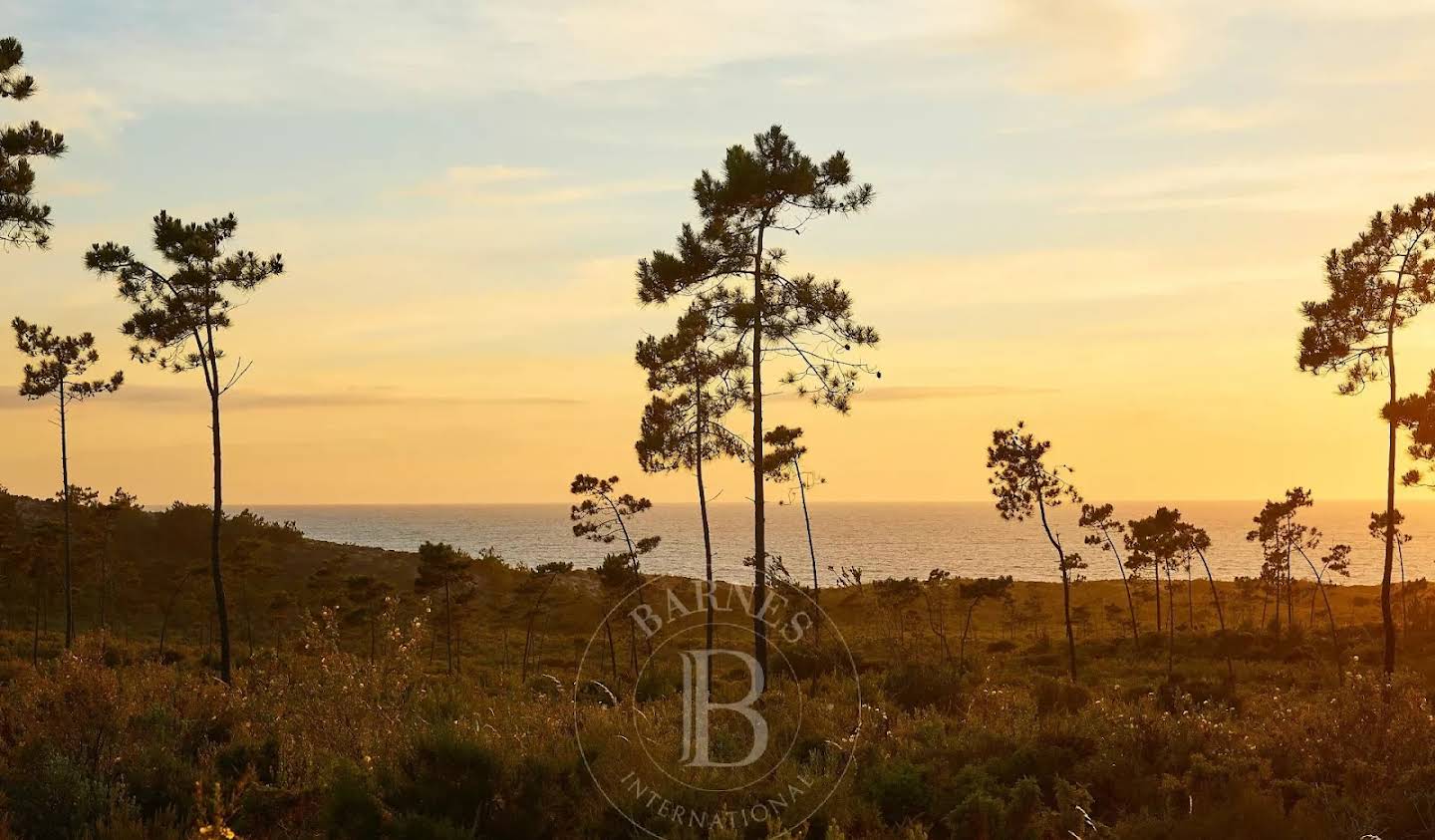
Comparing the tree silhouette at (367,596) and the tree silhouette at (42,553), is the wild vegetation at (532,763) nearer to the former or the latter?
the tree silhouette at (367,596)

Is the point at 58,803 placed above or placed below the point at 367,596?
above

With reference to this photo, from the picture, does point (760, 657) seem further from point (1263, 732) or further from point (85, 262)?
point (85, 262)

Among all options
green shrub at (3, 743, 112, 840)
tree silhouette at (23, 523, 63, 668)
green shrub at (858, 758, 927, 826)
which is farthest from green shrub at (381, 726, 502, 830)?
tree silhouette at (23, 523, 63, 668)

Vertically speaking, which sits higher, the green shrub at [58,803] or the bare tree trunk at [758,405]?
the bare tree trunk at [758,405]

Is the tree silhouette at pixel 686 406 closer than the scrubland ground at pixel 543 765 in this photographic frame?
No

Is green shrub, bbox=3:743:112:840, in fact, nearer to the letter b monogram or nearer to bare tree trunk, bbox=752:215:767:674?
the letter b monogram

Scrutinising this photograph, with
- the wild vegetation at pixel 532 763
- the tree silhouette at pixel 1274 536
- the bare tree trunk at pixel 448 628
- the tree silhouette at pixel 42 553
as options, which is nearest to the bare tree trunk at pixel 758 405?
the wild vegetation at pixel 532 763

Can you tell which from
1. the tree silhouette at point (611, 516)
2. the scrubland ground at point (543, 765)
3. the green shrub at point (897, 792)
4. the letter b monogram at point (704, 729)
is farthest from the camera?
the tree silhouette at point (611, 516)

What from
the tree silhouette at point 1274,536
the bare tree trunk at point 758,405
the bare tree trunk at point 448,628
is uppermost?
the bare tree trunk at point 758,405

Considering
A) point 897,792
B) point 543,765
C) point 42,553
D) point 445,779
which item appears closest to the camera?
point 445,779

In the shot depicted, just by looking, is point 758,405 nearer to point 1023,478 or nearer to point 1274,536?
point 1023,478

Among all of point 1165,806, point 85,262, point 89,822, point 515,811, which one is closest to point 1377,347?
point 1165,806

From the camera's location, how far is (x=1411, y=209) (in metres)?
26.1

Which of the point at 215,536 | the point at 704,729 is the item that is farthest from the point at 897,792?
the point at 215,536
